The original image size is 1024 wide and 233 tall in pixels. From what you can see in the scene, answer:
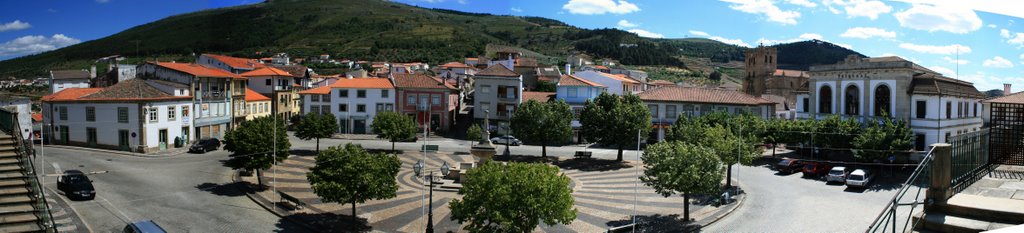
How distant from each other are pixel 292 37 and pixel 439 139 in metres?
113

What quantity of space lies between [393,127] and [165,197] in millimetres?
17622

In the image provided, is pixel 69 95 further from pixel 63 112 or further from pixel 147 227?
pixel 147 227

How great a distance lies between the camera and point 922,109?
38344 millimetres

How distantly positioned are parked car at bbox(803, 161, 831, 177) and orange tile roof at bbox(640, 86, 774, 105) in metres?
15.6

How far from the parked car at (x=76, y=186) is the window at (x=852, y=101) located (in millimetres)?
44389

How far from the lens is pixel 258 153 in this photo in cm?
2847

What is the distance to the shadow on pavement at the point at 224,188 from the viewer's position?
28016 millimetres

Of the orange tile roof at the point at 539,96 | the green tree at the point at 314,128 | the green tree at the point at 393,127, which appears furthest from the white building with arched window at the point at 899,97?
the green tree at the point at 314,128

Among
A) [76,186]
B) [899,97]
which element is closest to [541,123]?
[899,97]

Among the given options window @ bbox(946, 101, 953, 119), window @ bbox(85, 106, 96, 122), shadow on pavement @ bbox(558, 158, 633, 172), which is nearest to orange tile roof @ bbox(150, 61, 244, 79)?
window @ bbox(85, 106, 96, 122)

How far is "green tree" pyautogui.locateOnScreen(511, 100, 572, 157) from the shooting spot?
136 feet

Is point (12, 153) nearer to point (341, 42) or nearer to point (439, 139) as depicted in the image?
point (439, 139)

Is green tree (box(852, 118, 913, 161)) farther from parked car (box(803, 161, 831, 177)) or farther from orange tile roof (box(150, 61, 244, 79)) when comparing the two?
orange tile roof (box(150, 61, 244, 79))

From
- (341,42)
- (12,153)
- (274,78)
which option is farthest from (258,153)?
(341,42)
